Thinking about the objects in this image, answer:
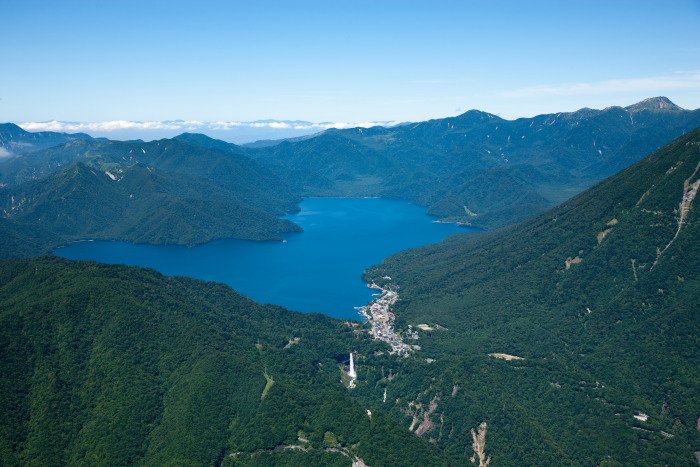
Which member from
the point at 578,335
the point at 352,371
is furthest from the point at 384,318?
the point at 578,335

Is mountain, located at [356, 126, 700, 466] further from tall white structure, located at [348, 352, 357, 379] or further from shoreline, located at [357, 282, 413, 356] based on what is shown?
tall white structure, located at [348, 352, 357, 379]

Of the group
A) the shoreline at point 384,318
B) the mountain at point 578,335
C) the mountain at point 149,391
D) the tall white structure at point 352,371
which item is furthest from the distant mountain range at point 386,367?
the shoreline at point 384,318

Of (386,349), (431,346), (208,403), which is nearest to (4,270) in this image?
(208,403)

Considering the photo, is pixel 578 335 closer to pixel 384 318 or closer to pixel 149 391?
pixel 384 318

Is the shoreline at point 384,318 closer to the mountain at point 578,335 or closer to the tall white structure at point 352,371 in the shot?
the mountain at point 578,335

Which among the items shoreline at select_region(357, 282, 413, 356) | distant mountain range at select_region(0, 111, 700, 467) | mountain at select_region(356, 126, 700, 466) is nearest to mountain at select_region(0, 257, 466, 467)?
distant mountain range at select_region(0, 111, 700, 467)

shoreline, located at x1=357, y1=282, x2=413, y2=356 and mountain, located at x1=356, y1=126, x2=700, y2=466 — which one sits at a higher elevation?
mountain, located at x1=356, y1=126, x2=700, y2=466
